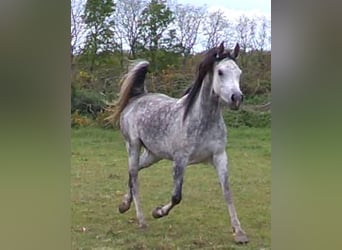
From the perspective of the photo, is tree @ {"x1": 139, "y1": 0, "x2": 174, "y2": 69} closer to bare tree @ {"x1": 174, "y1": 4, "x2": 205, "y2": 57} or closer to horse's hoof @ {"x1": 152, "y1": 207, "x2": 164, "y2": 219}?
bare tree @ {"x1": 174, "y1": 4, "x2": 205, "y2": 57}

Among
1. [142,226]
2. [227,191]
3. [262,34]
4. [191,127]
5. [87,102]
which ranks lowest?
Result: [142,226]

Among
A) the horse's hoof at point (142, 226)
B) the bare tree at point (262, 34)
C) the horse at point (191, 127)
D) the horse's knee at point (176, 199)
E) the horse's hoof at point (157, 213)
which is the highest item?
the bare tree at point (262, 34)

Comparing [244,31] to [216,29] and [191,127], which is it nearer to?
[216,29]

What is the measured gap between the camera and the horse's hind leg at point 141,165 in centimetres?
190

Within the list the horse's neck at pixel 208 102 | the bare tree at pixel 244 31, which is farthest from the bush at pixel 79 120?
the bare tree at pixel 244 31

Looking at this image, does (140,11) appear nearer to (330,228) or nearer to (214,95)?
(214,95)

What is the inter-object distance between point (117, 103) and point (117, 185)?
0.31 meters

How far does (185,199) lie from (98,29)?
2.33 feet

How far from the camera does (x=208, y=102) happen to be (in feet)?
6.33

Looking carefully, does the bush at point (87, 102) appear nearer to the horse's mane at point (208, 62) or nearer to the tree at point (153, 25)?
the tree at point (153, 25)

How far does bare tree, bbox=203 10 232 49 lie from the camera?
192 centimetres

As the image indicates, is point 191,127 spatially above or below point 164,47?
below

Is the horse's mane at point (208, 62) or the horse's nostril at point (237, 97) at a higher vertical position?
the horse's mane at point (208, 62)

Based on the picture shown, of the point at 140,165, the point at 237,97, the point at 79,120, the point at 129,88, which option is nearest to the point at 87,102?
the point at 79,120
